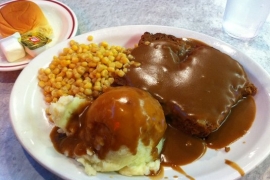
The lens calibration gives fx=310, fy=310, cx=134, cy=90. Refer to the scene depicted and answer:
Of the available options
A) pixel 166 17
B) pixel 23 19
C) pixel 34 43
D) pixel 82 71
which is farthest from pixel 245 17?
pixel 23 19

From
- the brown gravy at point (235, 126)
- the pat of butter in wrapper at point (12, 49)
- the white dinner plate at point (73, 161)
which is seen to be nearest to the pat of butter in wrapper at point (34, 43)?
the pat of butter in wrapper at point (12, 49)

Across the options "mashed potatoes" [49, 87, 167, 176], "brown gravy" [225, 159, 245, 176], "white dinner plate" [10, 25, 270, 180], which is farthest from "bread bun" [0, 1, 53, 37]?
"brown gravy" [225, 159, 245, 176]

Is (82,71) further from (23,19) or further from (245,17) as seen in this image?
(245,17)

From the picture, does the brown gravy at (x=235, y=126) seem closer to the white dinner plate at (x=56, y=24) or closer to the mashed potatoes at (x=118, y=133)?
the mashed potatoes at (x=118, y=133)

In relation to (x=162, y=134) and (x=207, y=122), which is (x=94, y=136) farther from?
(x=207, y=122)

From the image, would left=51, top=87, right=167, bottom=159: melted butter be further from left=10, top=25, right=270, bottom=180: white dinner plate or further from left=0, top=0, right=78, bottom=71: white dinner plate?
left=0, top=0, right=78, bottom=71: white dinner plate
